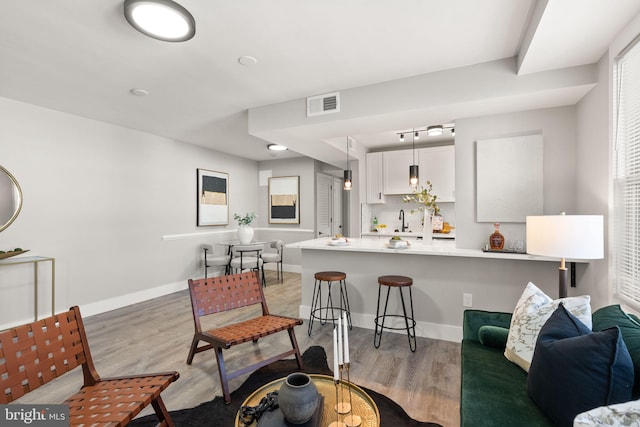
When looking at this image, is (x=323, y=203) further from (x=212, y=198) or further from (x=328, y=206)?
(x=212, y=198)

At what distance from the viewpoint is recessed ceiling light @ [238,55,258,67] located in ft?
8.11

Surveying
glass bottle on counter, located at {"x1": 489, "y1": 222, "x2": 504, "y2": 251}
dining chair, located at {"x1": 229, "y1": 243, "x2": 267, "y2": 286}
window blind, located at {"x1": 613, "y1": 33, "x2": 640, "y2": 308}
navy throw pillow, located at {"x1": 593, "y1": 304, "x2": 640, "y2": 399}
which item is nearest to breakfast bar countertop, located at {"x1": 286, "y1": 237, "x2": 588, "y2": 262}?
glass bottle on counter, located at {"x1": 489, "y1": 222, "x2": 504, "y2": 251}

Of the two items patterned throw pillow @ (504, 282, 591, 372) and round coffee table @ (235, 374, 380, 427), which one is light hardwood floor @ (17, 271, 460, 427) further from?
round coffee table @ (235, 374, 380, 427)

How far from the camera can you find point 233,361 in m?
2.67

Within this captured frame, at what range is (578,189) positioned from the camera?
2688 mm

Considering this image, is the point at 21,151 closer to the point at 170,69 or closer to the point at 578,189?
the point at 170,69

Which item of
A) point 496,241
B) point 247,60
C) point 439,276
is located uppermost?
point 247,60

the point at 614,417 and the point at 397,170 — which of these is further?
the point at 397,170

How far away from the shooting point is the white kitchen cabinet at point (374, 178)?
229 inches

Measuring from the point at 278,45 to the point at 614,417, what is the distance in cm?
259

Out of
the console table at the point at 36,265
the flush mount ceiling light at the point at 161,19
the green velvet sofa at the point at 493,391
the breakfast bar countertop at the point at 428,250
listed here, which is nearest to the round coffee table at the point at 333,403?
the green velvet sofa at the point at 493,391

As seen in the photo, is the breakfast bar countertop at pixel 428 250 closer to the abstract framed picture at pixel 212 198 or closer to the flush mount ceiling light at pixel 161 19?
the flush mount ceiling light at pixel 161 19

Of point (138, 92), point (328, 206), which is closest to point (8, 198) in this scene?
point (138, 92)

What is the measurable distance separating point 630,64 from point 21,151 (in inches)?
211
